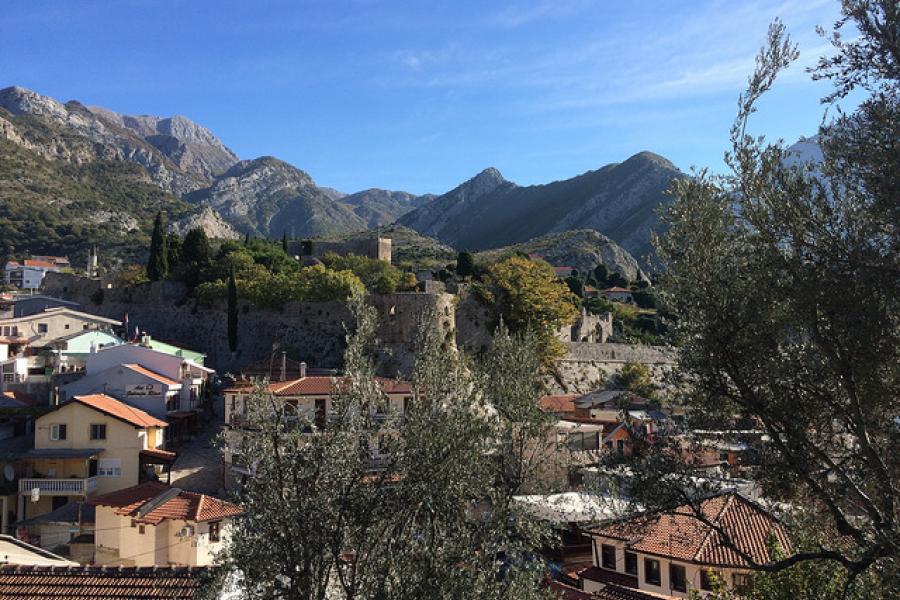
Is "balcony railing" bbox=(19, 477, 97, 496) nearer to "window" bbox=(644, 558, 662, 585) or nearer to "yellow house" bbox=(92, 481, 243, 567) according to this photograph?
"yellow house" bbox=(92, 481, 243, 567)

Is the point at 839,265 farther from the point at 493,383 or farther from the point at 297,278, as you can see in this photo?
the point at 297,278

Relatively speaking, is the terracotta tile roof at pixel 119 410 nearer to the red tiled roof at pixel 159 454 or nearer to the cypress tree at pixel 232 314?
the red tiled roof at pixel 159 454

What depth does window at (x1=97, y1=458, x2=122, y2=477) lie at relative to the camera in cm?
3130

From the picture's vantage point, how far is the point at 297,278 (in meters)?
46.2

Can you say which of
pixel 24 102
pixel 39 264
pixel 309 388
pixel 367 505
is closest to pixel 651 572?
pixel 367 505

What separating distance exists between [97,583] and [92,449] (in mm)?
20499

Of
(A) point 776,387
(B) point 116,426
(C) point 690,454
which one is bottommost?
(B) point 116,426

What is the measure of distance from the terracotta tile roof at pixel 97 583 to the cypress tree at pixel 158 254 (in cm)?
4200

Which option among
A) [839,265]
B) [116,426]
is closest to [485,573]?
[839,265]

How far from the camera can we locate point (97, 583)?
12742 millimetres

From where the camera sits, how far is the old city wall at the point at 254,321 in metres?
41.5

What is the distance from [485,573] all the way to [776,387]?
147 inches

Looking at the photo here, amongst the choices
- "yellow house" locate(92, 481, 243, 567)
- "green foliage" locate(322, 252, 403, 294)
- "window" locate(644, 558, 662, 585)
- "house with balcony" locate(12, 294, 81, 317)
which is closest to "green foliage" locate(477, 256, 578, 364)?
"green foliage" locate(322, 252, 403, 294)

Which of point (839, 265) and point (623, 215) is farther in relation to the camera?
point (623, 215)
